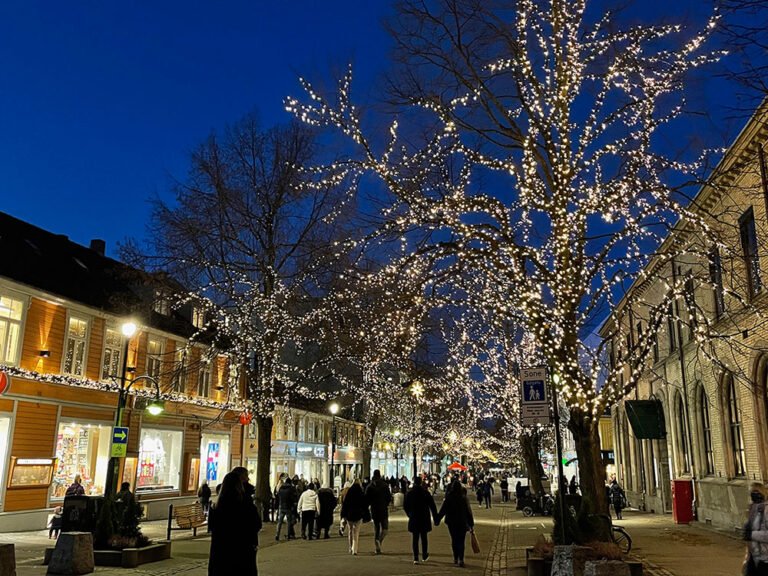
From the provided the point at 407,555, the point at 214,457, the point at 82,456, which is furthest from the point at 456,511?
the point at 214,457

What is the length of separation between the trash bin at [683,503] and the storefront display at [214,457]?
19.9 metres

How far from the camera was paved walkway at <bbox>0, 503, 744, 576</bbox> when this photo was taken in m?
13.2

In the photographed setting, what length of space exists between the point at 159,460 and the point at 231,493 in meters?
22.6

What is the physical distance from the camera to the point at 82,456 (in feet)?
77.9

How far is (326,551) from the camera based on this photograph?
1673cm

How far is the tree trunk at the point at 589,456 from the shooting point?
45.2 ft

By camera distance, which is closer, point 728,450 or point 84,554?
point 84,554

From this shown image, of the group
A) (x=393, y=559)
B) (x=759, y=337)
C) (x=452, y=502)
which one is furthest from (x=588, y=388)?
(x=759, y=337)

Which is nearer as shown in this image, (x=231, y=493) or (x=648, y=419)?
(x=231, y=493)

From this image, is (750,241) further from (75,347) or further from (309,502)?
(75,347)

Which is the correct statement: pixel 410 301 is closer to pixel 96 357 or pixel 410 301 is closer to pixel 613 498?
pixel 96 357

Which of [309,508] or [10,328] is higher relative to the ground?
[10,328]

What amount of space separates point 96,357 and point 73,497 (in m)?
10.7

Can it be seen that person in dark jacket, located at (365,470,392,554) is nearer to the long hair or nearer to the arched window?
the long hair
